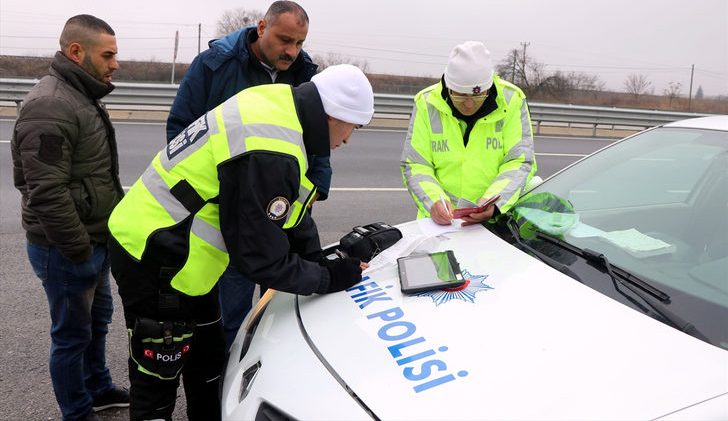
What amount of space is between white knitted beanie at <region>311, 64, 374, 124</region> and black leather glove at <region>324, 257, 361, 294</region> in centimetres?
49

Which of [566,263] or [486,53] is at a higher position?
[486,53]

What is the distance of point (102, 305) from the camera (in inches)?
100

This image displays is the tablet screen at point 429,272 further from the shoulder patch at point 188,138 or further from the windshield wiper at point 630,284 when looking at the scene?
the shoulder patch at point 188,138

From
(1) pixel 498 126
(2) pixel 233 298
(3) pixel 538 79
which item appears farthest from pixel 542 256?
(3) pixel 538 79

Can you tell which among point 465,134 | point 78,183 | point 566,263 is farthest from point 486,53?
point 78,183

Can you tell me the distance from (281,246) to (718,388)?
119cm

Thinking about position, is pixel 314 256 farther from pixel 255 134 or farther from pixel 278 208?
pixel 255 134

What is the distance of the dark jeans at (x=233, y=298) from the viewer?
8.49 feet

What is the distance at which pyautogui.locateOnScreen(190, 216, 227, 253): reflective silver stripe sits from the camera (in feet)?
5.78

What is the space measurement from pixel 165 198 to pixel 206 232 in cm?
17

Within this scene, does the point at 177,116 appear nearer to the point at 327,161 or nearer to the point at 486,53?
the point at 327,161

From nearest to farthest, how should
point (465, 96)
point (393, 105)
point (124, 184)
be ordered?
point (465, 96), point (124, 184), point (393, 105)

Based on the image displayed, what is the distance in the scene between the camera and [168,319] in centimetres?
189

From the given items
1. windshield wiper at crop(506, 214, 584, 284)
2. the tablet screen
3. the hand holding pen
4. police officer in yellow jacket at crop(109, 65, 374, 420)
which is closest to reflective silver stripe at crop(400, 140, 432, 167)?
the hand holding pen
